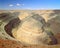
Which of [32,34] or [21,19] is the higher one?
[21,19]

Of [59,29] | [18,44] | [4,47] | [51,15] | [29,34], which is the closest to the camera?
[4,47]

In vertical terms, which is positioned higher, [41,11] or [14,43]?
[41,11]

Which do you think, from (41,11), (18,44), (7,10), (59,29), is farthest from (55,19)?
(18,44)

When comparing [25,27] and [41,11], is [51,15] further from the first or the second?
[25,27]

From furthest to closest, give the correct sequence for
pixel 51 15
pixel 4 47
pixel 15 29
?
pixel 51 15 < pixel 15 29 < pixel 4 47

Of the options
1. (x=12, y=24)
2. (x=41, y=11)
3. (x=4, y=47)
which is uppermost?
(x=41, y=11)

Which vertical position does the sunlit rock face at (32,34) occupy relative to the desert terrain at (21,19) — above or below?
below

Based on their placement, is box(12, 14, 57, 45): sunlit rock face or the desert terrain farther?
the desert terrain

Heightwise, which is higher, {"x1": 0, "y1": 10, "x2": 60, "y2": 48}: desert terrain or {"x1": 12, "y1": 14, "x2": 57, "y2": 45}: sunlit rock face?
{"x1": 0, "y1": 10, "x2": 60, "y2": 48}: desert terrain

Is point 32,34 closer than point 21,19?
Yes

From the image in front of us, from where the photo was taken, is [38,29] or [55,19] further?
[55,19]

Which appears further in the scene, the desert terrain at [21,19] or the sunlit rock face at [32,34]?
the desert terrain at [21,19]
